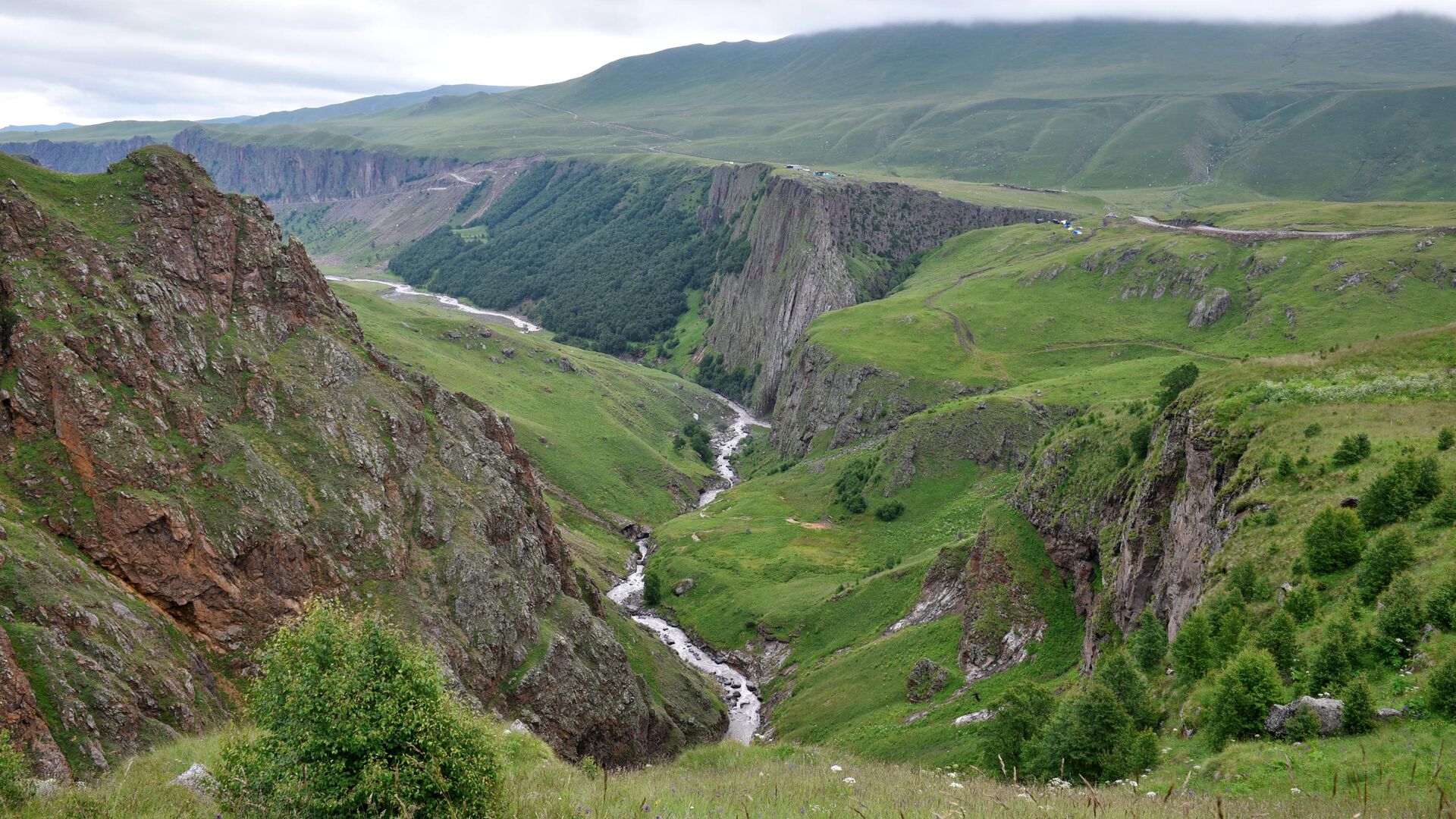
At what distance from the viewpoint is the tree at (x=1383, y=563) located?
30.7 m

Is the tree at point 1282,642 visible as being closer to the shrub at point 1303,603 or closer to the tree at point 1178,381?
the shrub at point 1303,603

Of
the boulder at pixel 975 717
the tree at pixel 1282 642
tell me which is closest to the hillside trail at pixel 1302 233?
the boulder at pixel 975 717

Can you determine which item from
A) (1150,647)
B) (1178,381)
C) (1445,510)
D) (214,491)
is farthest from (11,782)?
(1178,381)

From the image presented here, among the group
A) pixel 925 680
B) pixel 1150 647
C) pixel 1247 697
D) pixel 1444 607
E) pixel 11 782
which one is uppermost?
pixel 1444 607

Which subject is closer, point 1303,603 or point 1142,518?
point 1303,603

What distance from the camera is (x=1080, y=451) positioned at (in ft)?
252

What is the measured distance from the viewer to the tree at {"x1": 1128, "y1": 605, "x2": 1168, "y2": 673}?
4147 cm

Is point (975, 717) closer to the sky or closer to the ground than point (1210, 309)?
closer to the ground

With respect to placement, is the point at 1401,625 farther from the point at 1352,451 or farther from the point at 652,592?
the point at 652,592

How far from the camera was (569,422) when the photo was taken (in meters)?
172

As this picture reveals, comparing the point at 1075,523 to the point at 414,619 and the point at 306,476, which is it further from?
the point at 306,476

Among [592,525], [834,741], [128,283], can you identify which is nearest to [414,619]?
[128,283]

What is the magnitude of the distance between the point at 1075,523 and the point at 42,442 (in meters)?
72.0

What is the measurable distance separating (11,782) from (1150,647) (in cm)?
4393
